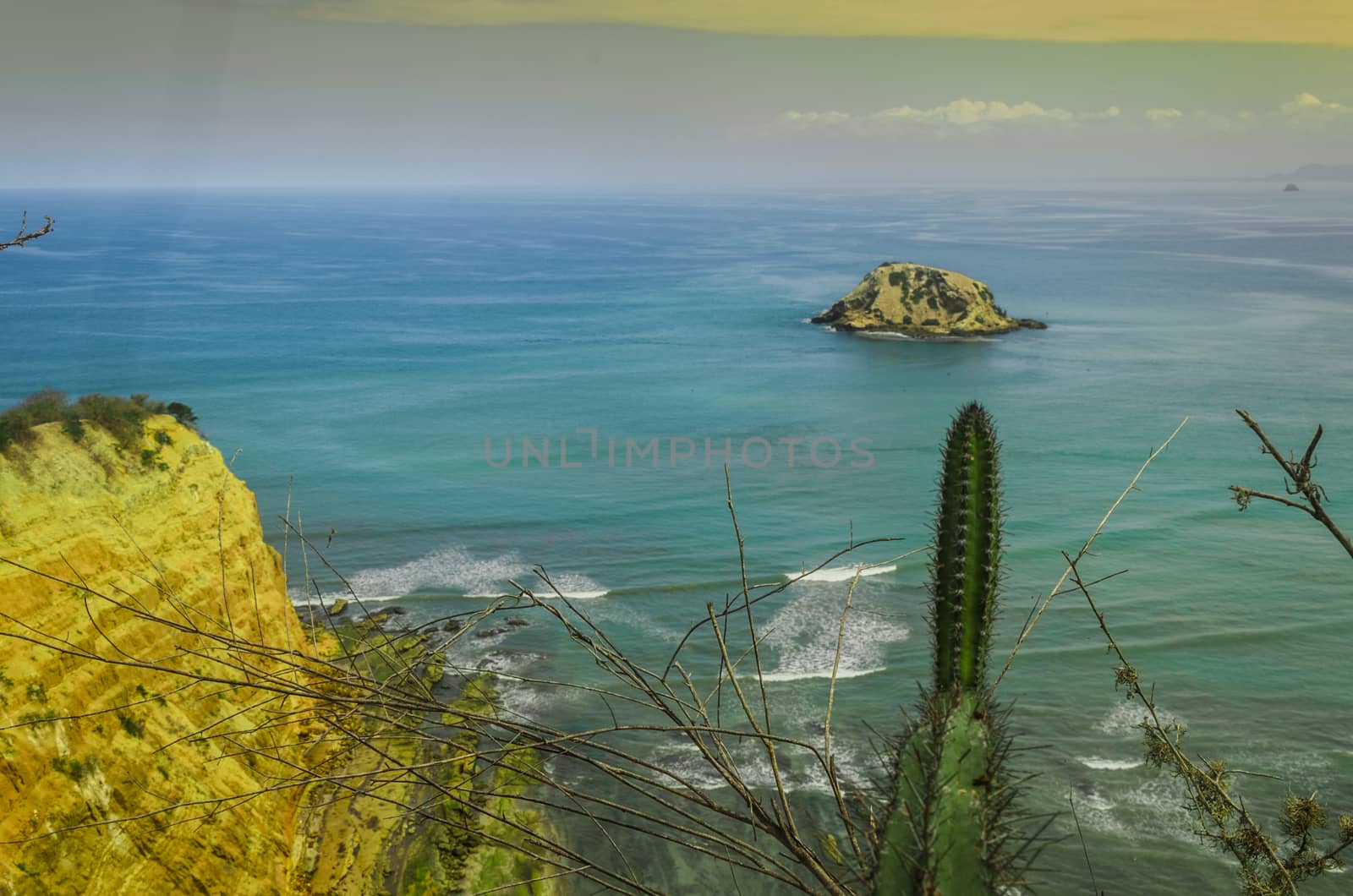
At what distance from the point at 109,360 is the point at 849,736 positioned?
5764 centimetres

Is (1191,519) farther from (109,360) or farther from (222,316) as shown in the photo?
(222,316)

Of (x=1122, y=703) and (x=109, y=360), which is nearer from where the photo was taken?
(x=1122, y=703)

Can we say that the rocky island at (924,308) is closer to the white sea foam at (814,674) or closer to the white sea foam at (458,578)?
the white sea foam at (458,578)

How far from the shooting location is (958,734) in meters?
4.52

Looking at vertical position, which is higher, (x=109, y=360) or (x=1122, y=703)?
(x=109, y=360)

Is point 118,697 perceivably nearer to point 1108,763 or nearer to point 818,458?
point 1108,763

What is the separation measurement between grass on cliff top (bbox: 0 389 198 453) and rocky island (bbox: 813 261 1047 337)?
58755 millimetres

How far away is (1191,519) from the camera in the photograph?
34156 millimetres

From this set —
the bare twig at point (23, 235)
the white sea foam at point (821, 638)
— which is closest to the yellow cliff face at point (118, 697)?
the bare twig at point (23, 235)

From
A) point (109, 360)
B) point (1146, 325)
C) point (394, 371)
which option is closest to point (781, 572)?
point (394, 371)

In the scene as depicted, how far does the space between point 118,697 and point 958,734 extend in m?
14.2

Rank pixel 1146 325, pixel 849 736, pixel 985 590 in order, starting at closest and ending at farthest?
1. pixel 985 590
2. pixel 849 736
3. pixel 1146 325

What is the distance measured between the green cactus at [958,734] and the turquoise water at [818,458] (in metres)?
3.06

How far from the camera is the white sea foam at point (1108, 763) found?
19.7 meters
